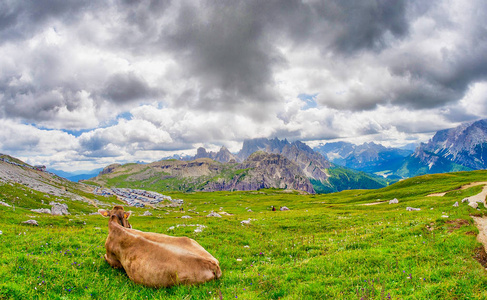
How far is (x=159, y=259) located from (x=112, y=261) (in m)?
3.42

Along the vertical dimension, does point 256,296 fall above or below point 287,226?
above

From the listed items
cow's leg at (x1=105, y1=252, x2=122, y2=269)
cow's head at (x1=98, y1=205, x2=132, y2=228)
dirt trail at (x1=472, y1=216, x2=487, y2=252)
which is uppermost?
cow's head at (x1=98, y1=205, x2=132, y2=228)

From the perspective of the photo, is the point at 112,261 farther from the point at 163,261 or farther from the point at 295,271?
the point at 295,271

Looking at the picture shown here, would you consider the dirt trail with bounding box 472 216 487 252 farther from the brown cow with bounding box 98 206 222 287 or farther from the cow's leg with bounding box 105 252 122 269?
the cow's leg with bounding box 105 252 122 269

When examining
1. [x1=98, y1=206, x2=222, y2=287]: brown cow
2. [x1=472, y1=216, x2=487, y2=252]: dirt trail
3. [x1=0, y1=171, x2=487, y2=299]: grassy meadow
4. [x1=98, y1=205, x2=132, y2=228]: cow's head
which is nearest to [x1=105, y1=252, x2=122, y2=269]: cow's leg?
[x1=98, y1=206, x2=222, y2=287]: brown cow

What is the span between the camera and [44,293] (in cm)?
745

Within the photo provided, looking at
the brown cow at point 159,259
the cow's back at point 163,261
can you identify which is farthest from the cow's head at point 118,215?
the cow's back at point 163,261

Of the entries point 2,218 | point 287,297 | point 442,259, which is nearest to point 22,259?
point 287,297

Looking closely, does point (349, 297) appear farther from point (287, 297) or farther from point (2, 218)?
point (2, 218)

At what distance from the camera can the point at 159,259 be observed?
9.54m

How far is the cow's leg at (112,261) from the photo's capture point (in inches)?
431

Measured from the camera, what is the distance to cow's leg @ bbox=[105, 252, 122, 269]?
35.9 ft

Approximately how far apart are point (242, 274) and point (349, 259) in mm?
5532

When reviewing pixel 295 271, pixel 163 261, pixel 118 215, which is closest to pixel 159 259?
pixel 163 261
